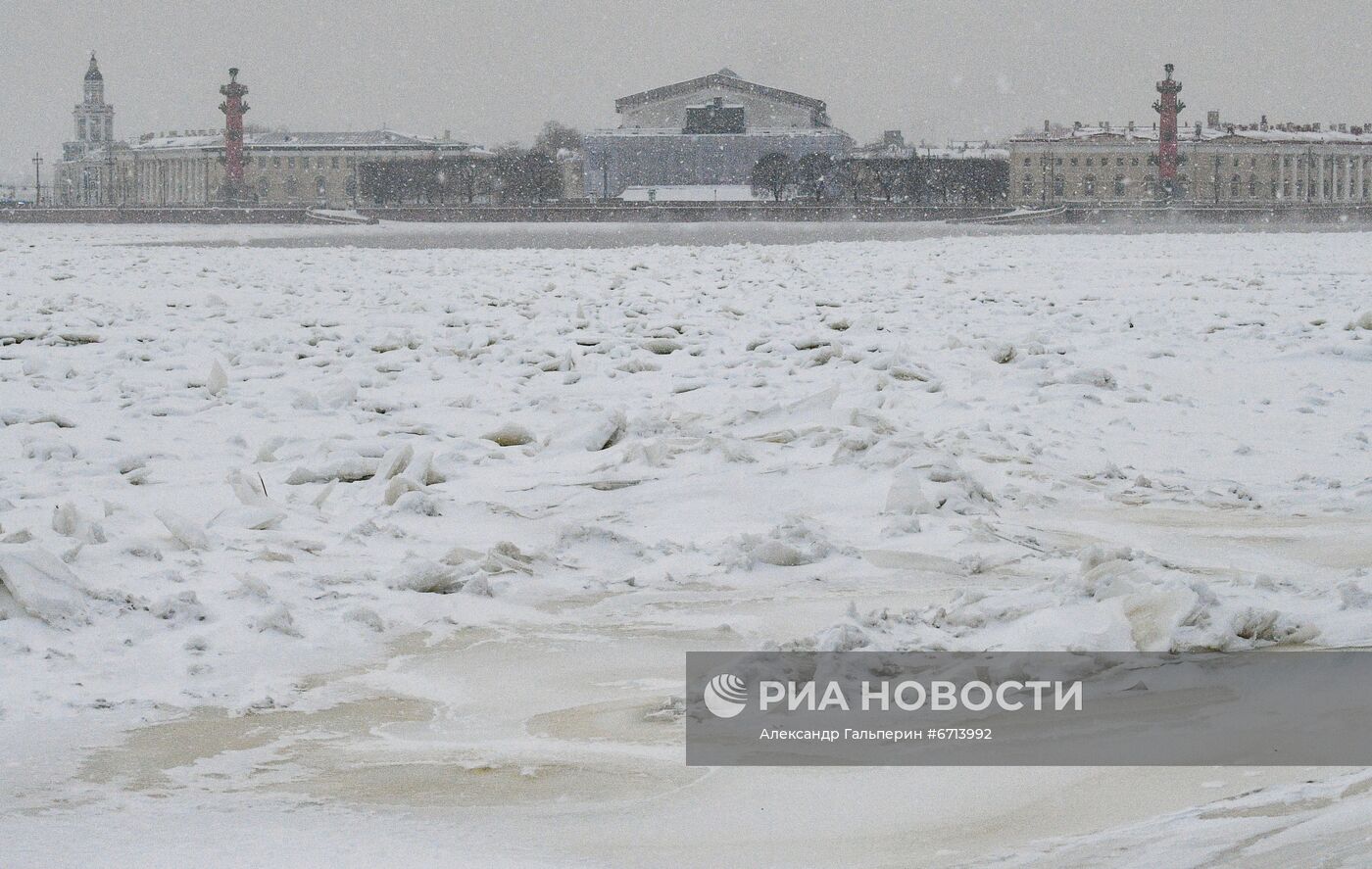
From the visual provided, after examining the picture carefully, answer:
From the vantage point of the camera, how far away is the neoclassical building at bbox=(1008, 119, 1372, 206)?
357 feet

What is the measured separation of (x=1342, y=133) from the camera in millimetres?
115062

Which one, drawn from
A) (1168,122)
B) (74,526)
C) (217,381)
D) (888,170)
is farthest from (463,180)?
(74,526)

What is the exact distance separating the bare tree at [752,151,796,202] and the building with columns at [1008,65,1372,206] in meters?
20.4

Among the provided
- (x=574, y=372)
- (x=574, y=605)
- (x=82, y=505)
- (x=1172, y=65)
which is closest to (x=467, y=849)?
(x=574, y=605)

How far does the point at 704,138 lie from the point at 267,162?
37.9 m

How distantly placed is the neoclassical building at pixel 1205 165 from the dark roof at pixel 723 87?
53.1 feet

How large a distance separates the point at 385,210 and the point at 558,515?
70.4 meters

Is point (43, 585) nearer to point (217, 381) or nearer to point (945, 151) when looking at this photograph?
point (217, 381)

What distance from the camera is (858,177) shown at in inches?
3750

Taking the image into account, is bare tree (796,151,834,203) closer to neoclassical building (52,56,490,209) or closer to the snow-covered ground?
neoclassical building (52,56,490,209)

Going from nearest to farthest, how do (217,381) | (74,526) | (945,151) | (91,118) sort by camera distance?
(74,526) < (217,381) < (945,151) < (91,118)

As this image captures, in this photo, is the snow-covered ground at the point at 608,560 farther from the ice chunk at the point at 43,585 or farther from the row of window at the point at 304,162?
the row of window at the point at 304,162

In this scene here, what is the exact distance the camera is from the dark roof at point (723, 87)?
107188 mm

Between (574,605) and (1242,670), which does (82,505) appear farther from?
(1242,670)
